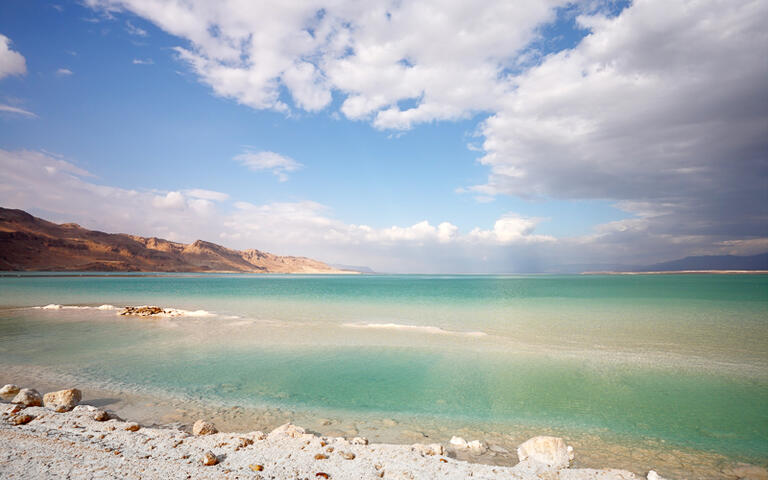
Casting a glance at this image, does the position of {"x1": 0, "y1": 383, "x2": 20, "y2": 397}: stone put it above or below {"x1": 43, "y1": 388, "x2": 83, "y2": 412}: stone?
below

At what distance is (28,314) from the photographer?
26.8 metres

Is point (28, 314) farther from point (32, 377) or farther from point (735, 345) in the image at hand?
point (735, 345)

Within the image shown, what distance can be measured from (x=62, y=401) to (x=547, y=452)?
11.0 metres

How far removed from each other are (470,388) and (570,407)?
113 inches

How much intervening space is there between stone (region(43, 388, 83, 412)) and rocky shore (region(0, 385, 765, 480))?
0.77 metres

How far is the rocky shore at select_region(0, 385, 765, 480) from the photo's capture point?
5344 mm

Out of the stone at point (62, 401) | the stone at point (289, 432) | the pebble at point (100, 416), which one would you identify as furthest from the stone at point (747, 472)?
the stone at point (62, 401)

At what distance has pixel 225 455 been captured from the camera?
19.6 ft

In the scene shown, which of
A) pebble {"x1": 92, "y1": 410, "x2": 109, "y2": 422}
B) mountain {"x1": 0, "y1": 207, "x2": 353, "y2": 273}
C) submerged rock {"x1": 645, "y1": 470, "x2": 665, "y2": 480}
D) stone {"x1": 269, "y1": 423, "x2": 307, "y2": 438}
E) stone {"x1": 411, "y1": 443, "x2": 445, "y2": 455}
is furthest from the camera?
mountain {"x1": 0, "y1": 207, "x2": 353, "y2": 273}

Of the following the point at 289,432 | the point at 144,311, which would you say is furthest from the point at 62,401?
the point at 144,311

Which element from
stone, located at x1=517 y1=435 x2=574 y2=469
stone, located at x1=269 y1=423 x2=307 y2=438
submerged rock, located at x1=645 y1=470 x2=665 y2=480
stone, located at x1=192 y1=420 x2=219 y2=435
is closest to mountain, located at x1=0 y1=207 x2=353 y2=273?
stone, located at x1=192 y1=420 x2=219 y2=435

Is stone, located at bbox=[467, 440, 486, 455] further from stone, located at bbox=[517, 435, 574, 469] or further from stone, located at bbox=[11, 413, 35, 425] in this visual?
stone, located at bbox=[11, 413, 35, 425]

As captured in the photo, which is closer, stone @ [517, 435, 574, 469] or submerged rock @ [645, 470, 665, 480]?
submerged rock @ [645, 470, 665, 480]

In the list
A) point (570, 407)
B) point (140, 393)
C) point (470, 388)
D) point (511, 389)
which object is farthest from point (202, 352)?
point (570, 407)
